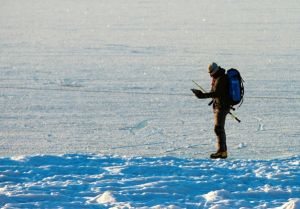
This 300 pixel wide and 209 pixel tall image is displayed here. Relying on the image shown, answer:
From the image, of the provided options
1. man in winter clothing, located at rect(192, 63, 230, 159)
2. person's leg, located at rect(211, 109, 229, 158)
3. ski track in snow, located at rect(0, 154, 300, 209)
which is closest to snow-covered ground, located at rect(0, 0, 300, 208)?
ski track in snow, located at rect(0, 154, 300, 209)

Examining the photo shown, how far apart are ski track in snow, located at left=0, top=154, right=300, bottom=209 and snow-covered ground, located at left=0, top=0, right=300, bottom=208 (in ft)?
0.04

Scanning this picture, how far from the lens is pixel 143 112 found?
1348 cm

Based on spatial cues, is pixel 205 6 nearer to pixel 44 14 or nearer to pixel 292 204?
pixel 44 14

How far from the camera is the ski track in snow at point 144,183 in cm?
550

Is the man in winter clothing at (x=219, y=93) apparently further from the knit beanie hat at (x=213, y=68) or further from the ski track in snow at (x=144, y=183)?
the ski track in snow at (x=144, y=183)

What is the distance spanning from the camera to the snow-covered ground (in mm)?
6078

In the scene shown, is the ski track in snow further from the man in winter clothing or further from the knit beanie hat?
the knit beanie hat

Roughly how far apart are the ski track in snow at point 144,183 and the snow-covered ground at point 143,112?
11 mm

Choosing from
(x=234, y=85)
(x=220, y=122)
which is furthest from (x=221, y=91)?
(x=220, y=122)

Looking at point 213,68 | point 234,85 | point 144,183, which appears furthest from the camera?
point 213,68

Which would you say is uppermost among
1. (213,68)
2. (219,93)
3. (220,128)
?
(213,68)

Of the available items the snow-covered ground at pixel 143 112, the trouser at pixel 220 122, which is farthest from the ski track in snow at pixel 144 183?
the trouser at pixel 220 122

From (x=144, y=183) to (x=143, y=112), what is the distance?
7.16 meters

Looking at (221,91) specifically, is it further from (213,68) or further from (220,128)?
(220,128)
